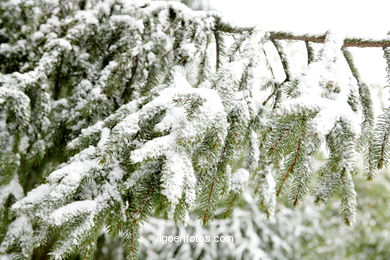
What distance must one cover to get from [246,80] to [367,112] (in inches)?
17.5

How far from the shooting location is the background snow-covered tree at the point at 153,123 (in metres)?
0.87

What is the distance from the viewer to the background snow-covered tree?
34.2 inches

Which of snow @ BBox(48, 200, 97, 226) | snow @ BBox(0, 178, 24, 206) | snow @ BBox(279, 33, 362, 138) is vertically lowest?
snow @ BBox(0, 178, 24, 206)

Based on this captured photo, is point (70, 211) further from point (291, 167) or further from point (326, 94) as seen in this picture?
point (326, 94)

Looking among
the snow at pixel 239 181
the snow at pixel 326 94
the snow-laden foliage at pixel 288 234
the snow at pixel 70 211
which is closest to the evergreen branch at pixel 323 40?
the snow at pixel 326 94

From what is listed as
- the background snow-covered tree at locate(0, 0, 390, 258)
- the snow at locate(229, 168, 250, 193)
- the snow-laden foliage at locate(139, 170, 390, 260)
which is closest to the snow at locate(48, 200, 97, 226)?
the background snow-covered tree at locate(0, 0, 390, 258)

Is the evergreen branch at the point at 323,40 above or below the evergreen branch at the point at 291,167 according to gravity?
above

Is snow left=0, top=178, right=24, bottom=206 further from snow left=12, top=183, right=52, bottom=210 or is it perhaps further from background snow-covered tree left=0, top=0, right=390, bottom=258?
snow left=12, top=183, right=52, bottom=210

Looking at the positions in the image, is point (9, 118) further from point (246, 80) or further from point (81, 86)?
point (246, 80)

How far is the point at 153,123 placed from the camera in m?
1.01

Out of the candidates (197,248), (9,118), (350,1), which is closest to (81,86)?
(9,118)

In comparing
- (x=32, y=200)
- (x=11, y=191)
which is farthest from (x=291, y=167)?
(x=11, y=191)

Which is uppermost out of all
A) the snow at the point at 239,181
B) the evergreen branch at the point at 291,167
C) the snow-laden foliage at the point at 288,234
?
the evergreen branch at the point at 291,167

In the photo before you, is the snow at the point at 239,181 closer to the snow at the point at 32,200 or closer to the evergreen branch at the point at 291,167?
the evergreen branch at the point at 291,167
